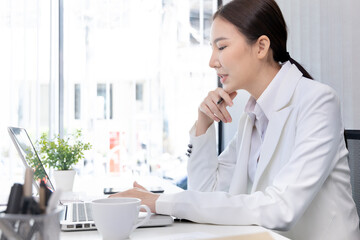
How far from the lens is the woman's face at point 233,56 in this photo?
1.37m

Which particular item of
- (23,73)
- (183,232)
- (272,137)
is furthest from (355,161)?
(23,73)

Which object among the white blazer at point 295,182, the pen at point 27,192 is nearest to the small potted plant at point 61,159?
the white blazer at point 295,182

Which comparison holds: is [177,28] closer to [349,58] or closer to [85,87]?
[85,87]

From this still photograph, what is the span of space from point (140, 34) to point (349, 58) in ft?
6.27

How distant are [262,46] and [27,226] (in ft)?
3.44

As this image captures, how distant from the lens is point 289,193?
3.32 ft

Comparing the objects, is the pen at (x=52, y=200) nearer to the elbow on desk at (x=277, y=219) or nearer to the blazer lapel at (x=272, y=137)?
the elbow on desk at (x=277, y=219)

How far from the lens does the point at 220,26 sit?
141 centimetres

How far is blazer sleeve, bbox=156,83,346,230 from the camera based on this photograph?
99 cm

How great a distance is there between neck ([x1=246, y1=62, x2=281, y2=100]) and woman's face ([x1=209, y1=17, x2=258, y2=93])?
0.01 meters

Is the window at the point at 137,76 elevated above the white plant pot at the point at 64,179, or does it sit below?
above

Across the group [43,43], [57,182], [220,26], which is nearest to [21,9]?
[43,43]

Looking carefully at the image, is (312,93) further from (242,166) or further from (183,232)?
(183,232)

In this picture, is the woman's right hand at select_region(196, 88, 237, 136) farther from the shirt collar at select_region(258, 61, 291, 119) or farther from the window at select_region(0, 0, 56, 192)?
the window at select_region(0, 0, 56, 192)
